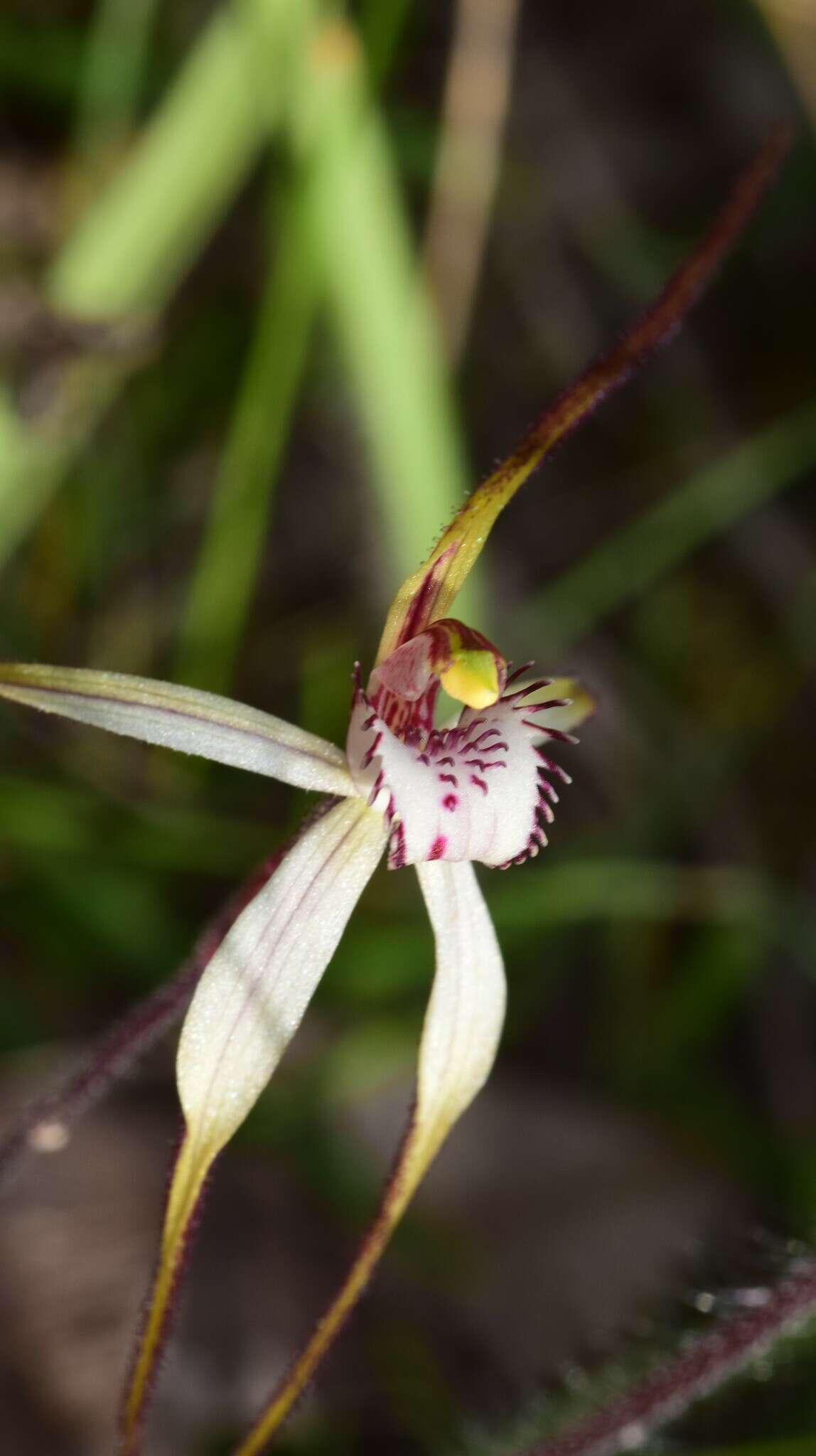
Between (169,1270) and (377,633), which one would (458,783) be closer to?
(169,1270)

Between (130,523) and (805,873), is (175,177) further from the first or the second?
(805,873)

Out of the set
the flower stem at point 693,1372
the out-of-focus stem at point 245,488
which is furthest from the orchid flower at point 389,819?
the out-of-focus stem at point 245,488

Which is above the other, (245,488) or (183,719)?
(245,488)

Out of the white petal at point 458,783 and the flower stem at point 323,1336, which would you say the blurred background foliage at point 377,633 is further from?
the white petal at point 458,783

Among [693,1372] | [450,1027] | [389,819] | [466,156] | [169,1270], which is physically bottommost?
[693,1372]

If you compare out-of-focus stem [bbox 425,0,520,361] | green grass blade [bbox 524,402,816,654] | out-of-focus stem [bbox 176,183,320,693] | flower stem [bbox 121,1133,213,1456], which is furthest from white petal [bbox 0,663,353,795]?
out-of-focus stem [bbox 425,0,520,361]

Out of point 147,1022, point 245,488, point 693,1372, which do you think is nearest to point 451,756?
point 147,1022

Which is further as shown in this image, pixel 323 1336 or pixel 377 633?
pixel 377 633

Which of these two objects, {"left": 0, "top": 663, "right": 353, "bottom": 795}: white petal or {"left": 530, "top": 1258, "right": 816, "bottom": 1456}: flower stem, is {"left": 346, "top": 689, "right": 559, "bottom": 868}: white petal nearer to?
{"left": 0, "top": 663, "right": 353, "bottom": 795}: white petal
